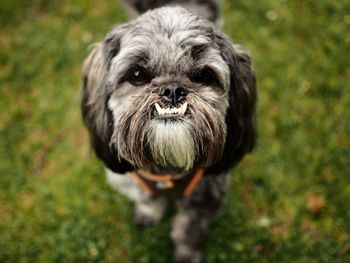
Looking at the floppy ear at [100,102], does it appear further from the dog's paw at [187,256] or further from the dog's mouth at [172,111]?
the dog's paw at [187,256]

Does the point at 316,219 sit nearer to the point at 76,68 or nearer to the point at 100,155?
the point at 100,155

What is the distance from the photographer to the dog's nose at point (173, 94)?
7.34 feet

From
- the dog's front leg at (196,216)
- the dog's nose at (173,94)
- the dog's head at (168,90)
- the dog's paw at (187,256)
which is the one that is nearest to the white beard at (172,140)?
the dog's head at (168,90)

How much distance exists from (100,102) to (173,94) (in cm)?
67

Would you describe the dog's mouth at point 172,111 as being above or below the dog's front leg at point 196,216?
above

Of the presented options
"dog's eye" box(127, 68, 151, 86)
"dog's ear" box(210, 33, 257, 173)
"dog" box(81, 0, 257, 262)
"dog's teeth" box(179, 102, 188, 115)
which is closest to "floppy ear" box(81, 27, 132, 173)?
"dog" box(81, 0, 257, 262)

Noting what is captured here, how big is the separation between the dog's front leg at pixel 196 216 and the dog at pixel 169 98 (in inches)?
11.5

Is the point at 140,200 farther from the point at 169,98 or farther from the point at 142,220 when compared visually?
the point at 169,98

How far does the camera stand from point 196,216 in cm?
353

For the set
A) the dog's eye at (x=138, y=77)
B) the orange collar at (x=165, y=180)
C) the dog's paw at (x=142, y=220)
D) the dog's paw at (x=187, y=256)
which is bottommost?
the dog's paw at (x=187, y=256)

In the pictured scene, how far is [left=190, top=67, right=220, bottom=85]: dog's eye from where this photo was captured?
2.47 meters

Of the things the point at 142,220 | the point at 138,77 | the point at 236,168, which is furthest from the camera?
the point at 236,168

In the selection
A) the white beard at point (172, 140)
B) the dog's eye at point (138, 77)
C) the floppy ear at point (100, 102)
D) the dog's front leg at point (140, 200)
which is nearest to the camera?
the white beard at point (172, 140)

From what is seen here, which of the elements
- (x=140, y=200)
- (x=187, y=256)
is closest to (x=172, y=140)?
(x=140, y=200)
